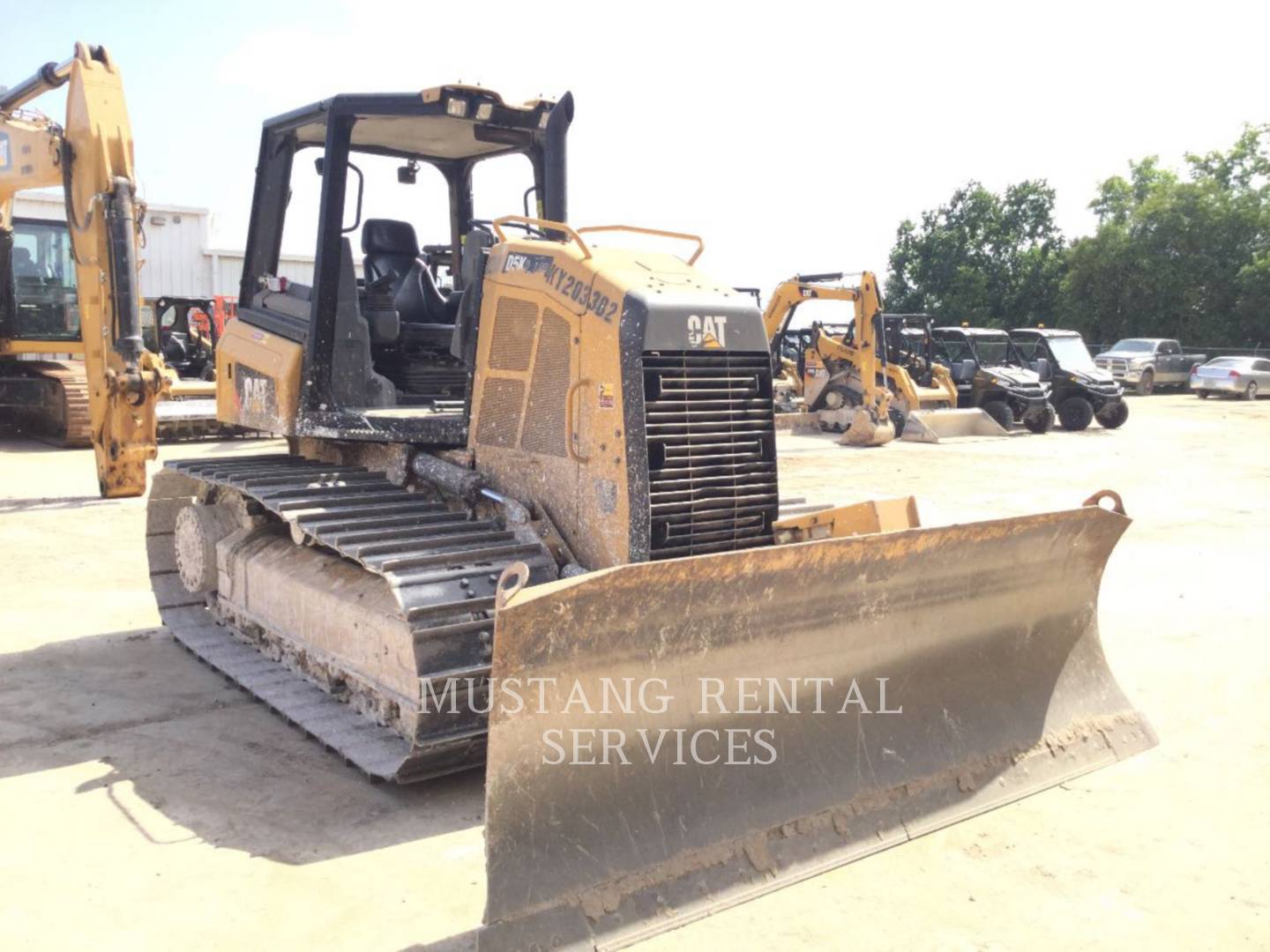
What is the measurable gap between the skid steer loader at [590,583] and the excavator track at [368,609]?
0.05 ft

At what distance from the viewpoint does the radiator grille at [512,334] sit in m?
4.68

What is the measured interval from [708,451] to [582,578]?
4.17 feet

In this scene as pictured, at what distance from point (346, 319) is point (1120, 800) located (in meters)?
3.97

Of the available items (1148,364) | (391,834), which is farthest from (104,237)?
(1148,364)

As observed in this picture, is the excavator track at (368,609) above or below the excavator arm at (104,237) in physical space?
below

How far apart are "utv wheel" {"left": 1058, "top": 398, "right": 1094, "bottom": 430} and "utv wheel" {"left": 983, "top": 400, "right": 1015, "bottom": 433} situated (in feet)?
3.88

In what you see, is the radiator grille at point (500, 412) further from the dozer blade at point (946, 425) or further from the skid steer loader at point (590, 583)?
the dozer blade at point (946, 425)

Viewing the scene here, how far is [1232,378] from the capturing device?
1219 inches

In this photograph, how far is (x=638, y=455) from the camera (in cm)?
422

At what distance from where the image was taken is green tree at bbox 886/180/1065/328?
43.6m

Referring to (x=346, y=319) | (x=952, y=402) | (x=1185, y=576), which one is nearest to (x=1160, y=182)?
(x=952, y=402)

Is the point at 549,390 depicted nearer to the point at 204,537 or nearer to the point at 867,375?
the point at 204,537

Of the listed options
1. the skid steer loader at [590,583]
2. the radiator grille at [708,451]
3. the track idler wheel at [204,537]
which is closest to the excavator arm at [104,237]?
the track idler wheel at [204,537]

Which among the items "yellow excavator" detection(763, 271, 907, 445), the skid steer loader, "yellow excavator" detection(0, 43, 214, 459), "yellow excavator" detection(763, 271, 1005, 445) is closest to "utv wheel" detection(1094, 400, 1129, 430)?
"yellow excavator" detection(763, 271, 1005, 445)
